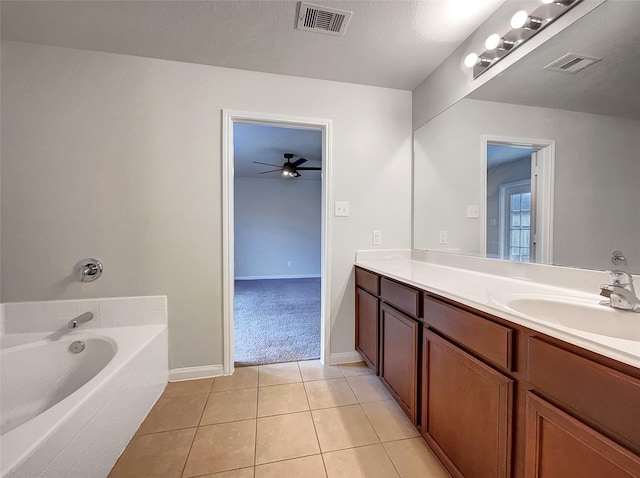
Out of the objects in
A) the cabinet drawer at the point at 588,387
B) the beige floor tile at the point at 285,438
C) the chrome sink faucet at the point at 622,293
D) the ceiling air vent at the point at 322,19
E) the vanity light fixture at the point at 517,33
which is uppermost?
the ceiling air vent at the point at 322,19

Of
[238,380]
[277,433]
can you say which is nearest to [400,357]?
[277,433]

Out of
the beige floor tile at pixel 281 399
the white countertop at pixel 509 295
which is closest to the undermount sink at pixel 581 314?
the white countertop at pixel 509 295

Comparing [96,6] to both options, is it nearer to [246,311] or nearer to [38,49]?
[38,49]

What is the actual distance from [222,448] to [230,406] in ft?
1.10

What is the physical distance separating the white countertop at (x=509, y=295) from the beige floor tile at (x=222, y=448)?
117cm

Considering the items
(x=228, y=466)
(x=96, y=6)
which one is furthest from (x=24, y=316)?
(x=96, y=6)

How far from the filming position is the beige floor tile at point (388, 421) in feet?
4.74

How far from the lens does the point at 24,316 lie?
5.68ft

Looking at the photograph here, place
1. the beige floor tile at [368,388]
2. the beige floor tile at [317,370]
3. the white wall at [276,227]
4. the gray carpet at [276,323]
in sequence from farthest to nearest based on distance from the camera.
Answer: the white wall at [276,227]
the gray carpet at [276,323]
the beige floor tile at [317,370]
the beige floor tile at [368,388]

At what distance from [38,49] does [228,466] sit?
105 inches

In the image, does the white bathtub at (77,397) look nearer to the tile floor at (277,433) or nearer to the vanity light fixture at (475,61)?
the tile floor at (277,433)

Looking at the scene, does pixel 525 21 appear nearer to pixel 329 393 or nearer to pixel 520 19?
pixel 520 19

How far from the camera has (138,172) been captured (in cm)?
184

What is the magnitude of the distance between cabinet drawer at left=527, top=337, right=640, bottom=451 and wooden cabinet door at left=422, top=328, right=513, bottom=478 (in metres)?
0.13
